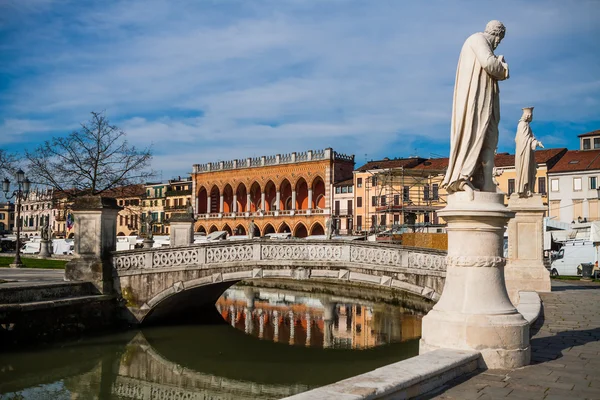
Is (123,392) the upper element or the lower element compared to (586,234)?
lower

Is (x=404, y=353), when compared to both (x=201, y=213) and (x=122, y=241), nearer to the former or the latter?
(x=122, y=241)

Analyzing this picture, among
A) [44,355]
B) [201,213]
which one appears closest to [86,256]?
[44,355]

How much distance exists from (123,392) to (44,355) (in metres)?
3.54

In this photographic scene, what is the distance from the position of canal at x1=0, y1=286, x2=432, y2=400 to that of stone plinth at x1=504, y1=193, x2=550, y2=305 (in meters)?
3.76

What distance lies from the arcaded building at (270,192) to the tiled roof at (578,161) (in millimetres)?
22957

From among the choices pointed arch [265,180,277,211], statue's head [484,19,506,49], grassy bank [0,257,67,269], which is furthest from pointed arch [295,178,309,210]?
statue's head [484,19,506,49]

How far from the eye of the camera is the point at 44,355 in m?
15.2

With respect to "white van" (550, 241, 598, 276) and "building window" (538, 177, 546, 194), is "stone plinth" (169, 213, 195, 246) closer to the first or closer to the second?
"white van" (550, 241, 598, 276)

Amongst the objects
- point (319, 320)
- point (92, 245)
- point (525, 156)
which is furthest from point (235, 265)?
point (525, 156)

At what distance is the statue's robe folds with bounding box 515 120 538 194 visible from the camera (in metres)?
13.6

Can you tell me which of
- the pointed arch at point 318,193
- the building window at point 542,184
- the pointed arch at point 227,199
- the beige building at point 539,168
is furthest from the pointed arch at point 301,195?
the building window at point 542,184

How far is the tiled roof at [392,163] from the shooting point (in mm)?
60250

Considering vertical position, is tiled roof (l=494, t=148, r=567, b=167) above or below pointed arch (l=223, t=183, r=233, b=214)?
above

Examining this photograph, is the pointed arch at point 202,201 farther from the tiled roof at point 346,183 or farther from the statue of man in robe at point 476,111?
the statue of man in robe at point 476,111
